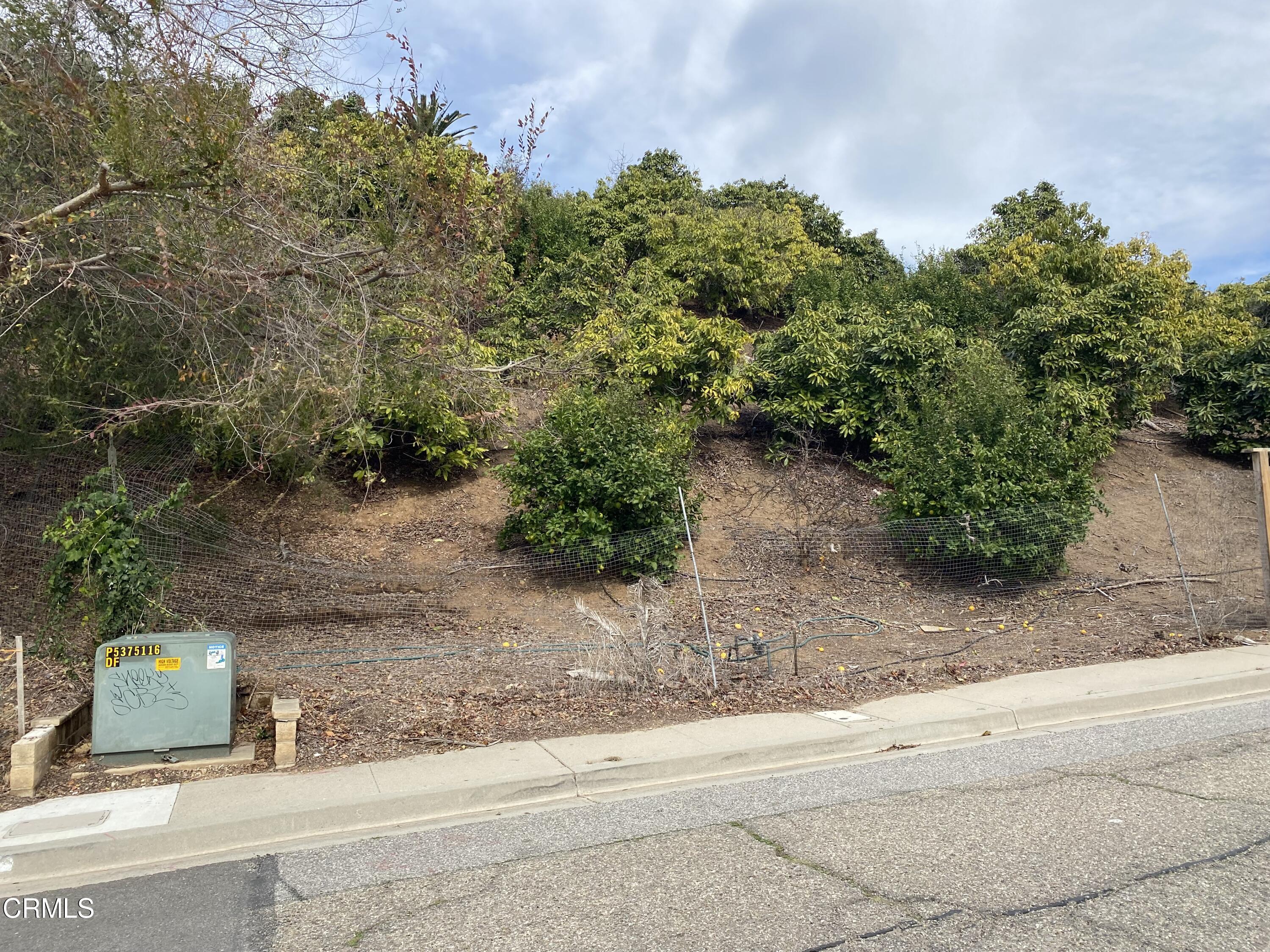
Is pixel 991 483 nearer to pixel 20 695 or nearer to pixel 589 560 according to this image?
pixel 589 560

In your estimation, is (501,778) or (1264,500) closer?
(501,778)

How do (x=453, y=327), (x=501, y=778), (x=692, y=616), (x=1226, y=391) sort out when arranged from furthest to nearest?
(x=1226, y=391) → (x=692, y=616) → (x=453, y=327) → (x=501, y=778)

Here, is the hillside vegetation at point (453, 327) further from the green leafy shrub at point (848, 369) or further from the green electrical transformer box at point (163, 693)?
the green electrical transformer box at point (163, 693)

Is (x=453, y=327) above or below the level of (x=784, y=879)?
above

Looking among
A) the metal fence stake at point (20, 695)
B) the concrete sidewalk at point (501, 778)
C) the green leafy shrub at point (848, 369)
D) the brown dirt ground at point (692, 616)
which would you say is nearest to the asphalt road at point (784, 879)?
the concrete sidewalk at point (501, 778)

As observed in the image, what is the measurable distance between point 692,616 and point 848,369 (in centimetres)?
824

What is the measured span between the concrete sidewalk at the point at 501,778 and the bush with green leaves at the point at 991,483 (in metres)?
3.65

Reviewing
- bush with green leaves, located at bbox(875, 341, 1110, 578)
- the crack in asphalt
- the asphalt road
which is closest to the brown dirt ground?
bush with green leaves, located at bbox(875, 341, 1110, 578)

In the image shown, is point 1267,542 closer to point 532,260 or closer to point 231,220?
point 231,220

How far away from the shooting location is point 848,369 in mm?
18391

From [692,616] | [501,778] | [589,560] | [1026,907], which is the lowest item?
[1026,907]

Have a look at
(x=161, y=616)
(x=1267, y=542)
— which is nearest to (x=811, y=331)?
(x=1267, y=542)

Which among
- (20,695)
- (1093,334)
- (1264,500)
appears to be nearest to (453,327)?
(20,695)

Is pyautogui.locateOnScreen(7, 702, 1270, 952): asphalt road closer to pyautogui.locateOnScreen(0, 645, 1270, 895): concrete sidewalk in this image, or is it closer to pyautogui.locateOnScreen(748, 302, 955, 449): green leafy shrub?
pyautogui.locateOnScreen(0, 645, 1270, 895): concrete sidewalk
